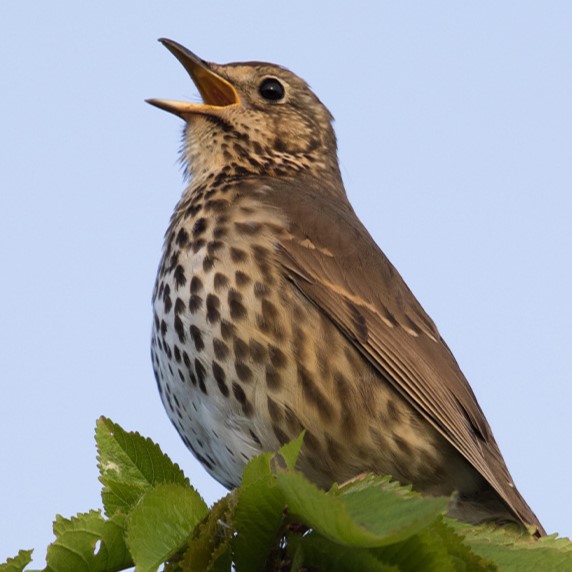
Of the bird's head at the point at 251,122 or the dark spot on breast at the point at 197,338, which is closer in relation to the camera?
the dark spot on breast at the point at 197,338

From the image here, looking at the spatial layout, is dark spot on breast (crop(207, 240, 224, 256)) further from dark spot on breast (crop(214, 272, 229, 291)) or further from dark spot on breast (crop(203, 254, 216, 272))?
dark spot on breast (crop(214, 272, 229, 291))

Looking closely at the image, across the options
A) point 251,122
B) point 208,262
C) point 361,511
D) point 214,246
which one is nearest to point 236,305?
point 208,262

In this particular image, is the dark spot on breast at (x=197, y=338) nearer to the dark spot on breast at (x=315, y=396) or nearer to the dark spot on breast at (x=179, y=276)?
the dark spot on breast at (x=179, y=276)

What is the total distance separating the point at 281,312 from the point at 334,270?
621 millimetres

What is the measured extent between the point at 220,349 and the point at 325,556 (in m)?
2.16

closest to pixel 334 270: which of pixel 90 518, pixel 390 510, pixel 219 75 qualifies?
pixel 219 75

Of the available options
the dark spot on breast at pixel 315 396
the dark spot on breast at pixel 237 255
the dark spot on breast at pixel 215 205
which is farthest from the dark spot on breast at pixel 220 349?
the dark spot on breast at pixel 215 205

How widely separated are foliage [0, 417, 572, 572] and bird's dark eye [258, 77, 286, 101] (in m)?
4.05

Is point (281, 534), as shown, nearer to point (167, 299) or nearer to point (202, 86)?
point (167, 299)

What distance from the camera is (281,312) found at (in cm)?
518

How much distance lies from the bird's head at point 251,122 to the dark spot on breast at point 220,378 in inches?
68.8

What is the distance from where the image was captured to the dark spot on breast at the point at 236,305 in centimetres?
506

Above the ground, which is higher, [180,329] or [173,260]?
[173,260]

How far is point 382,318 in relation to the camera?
5.64 m
